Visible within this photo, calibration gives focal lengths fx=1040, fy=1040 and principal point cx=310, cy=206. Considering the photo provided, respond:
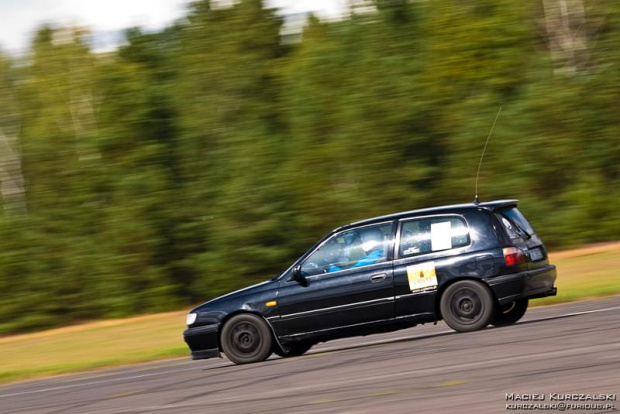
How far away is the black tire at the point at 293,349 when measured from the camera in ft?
41.7

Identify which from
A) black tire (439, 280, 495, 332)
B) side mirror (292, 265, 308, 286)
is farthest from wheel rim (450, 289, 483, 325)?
side mirror (292, 265, 308, 286)

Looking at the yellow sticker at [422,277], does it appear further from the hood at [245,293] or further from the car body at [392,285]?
the hood at [245,293]

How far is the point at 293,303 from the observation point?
40.7 ft

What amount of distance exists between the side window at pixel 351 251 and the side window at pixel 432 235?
8.4 inches

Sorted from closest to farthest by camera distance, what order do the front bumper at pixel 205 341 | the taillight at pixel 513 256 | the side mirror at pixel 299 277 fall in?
the taillight at pixel 513 256 → the side mirror at pixel 299 277 → the front bumper at pixel 205 341

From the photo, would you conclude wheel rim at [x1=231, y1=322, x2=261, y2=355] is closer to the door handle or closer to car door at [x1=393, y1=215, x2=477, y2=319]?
the door handle

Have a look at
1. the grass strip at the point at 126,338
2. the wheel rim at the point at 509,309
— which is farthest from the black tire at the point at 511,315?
the grass strip at the point at 126,338

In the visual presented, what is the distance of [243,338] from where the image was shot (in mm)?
12609

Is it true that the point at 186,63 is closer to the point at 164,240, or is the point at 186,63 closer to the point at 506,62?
the point at 164,240

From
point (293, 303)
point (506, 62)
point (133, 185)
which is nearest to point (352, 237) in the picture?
point (293, 303)

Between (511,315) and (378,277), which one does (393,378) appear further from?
(511,315)

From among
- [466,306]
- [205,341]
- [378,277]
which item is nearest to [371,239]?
[378,277]

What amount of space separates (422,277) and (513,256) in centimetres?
108

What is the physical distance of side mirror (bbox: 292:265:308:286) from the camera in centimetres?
1248
